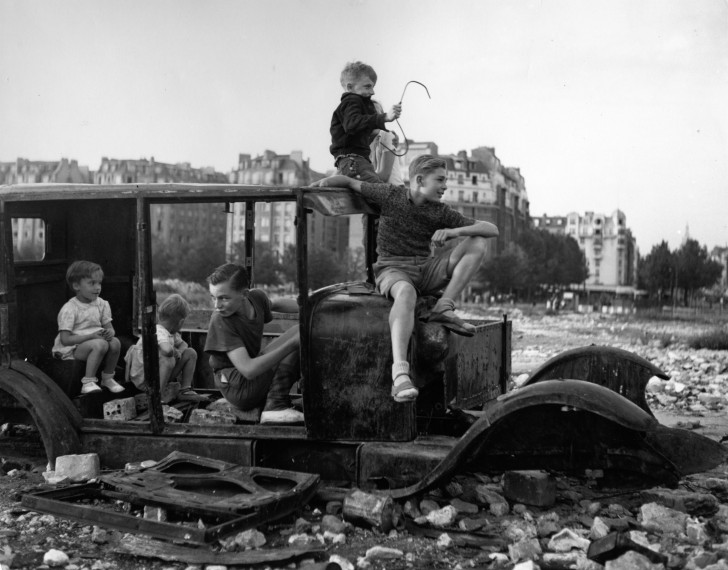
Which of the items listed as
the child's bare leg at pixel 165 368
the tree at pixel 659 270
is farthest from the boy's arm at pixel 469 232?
the tree at pixel 659 270

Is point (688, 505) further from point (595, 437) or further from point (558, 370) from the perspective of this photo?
point (558, 370)

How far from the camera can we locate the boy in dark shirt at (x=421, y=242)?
14.9 feet

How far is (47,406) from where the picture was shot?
193 inches

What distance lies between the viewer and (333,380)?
15.1 feet

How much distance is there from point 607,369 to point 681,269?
50.8 metres

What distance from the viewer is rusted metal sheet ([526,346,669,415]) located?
18.1 ft

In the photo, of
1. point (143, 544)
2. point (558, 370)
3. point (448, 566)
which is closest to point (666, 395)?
point (558, 370)

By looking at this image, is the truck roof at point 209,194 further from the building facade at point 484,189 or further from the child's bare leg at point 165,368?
the building facade at point 484,189

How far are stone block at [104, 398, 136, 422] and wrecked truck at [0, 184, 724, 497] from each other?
0.04 feet

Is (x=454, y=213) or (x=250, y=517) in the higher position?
(x=454, y=213)

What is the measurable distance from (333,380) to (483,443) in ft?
3.02

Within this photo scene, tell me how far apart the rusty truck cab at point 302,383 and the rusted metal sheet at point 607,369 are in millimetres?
593

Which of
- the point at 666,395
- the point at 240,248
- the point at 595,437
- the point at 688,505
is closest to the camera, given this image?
the point at 595,437

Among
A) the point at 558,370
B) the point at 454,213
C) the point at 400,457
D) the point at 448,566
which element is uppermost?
the point at 454,213
